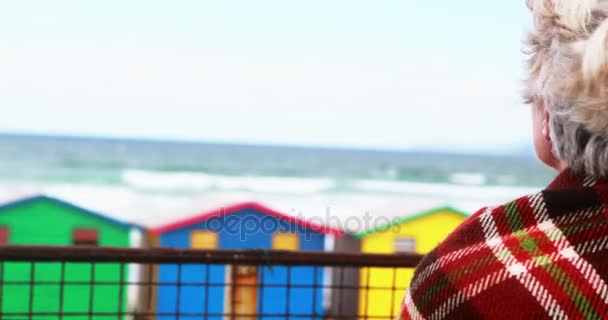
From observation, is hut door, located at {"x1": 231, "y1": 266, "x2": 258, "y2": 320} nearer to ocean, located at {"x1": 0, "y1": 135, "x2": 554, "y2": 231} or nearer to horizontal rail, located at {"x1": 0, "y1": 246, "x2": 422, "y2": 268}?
horizontal rail, located at {"x1": 0, "y1": 246, "x2": 422, "y2": 268}

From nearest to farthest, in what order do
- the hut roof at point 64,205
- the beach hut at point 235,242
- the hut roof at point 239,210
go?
the beach hut at point 235,242 → the hut roof at point 239,210 → the hut roof at point 64,205

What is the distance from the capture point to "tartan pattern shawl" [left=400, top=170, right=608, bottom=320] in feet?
2.24

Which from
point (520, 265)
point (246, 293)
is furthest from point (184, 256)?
point (520, 265)

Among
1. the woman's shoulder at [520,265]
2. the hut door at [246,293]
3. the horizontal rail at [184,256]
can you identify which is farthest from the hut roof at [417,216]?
the woman's shoulder at [520,265]

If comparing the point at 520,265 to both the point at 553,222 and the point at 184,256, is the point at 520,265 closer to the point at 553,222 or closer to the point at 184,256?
the point at 553,222

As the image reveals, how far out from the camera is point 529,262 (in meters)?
0.71

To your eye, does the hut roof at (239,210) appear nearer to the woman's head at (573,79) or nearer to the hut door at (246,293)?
the hut door at (246,293)

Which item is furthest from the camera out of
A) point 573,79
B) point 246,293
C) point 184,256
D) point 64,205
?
point 64,205

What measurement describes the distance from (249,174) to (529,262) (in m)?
27.2

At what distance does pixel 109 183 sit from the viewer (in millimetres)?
23094

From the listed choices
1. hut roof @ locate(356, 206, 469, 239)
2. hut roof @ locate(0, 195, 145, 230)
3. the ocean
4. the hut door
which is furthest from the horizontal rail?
the ocean

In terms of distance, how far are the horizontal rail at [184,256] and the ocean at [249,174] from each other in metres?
15.4

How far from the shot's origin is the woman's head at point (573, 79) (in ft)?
2.15

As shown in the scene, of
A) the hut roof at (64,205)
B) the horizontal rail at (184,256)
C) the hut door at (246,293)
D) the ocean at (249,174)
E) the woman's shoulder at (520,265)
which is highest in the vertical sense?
the woman's shoulder at (520,265)
